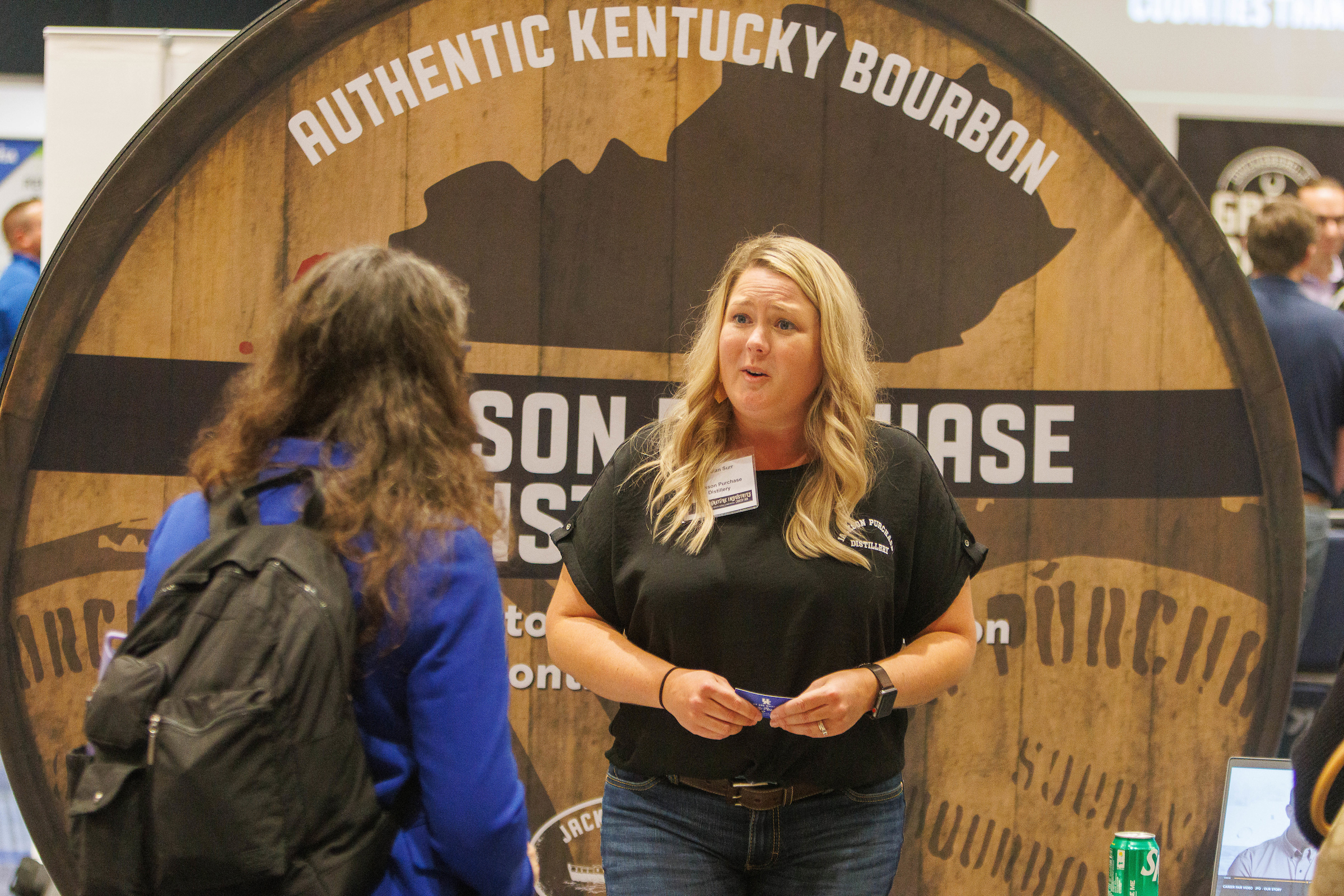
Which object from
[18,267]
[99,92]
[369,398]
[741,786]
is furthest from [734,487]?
[18,267]

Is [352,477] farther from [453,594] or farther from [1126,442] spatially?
[1126,442]

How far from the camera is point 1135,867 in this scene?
83.8 inches

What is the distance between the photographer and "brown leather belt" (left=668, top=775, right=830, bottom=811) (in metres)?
1.66

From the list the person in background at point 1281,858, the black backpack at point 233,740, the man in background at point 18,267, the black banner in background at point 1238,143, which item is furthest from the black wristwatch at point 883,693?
the black banner in background at point 1238,143

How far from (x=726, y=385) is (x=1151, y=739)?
145 cm

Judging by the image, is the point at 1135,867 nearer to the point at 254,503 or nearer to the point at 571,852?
the point at 571,852

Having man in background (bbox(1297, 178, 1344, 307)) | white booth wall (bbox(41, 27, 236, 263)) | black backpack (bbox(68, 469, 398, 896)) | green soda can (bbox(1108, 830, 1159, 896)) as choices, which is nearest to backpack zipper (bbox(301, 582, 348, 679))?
black backpack (bbox(68, 469, 398, 896))

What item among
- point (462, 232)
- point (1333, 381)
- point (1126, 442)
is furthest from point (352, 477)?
point (1333, 381)

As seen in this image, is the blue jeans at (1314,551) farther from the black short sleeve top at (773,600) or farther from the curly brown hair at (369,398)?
the curly brown hair at (369,398)

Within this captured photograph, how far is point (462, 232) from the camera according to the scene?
99.5 inches

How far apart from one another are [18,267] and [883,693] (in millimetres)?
3783

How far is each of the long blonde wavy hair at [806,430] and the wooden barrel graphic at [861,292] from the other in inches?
28.3

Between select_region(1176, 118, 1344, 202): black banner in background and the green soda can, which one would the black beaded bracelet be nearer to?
the green soda can

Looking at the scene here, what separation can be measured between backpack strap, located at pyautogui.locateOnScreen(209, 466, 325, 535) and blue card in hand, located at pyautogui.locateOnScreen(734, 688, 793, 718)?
0.67 meters
